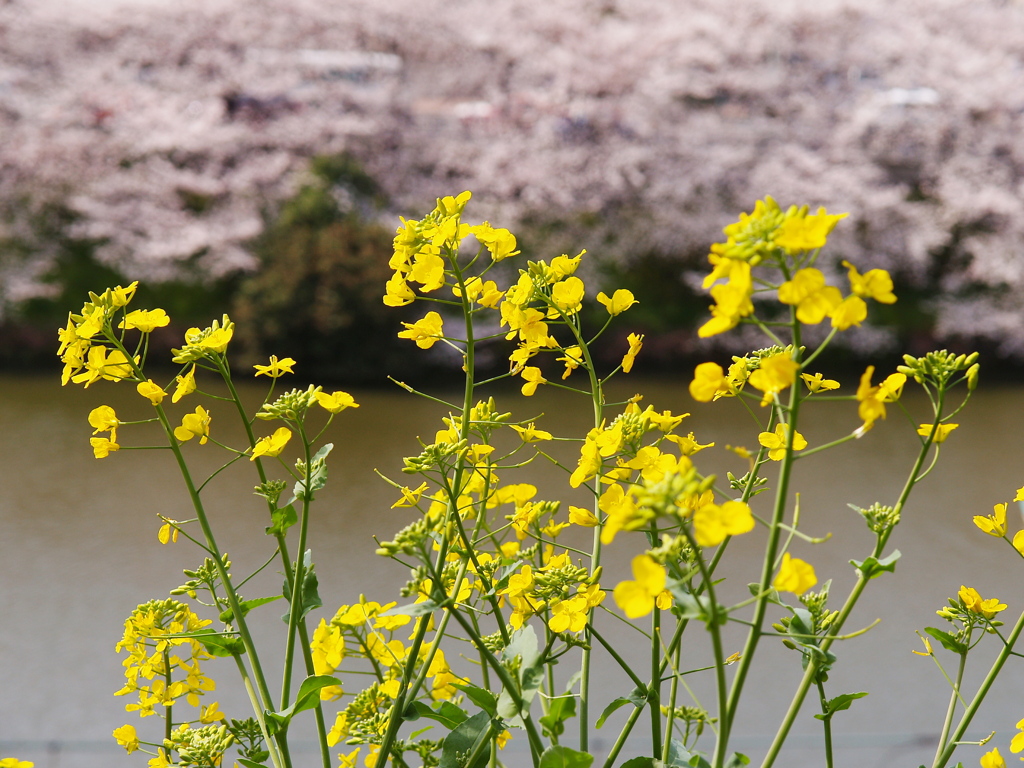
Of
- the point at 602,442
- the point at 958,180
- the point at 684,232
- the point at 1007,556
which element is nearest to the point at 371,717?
the point at 602,442

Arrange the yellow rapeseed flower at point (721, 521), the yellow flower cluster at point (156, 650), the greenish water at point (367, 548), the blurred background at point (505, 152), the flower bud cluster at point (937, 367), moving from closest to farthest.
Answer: the yellow rapeseed flower at point (721, 521) < the flower bud cluster at point (937, 367) < the yellow flower cluster at point (156, 650) < the greenish water at point (367, 548) < the blurred background at point (505, 152)

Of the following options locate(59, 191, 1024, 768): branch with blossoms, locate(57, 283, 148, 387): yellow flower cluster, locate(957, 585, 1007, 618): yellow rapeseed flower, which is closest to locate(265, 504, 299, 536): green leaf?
locate(59, 191, 1024, 768): branch with blossoms

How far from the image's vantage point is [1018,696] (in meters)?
1.78

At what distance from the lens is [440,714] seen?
50cm

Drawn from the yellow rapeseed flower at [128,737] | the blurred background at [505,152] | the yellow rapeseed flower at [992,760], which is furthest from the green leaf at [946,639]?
the blurred background at [505,152]

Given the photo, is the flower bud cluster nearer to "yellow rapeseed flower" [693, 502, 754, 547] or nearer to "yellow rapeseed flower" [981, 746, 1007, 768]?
"yellow rapeseed flower" [693, 502, 754, 547]

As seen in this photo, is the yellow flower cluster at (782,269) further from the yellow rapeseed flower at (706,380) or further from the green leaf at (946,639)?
the green leaf at (946,639)

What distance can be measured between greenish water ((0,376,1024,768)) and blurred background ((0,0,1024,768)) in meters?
0.68

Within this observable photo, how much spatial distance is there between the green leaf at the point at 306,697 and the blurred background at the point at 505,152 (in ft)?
11.4

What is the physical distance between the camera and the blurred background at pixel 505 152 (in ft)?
15.3

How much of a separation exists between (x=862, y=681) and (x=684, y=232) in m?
3.68

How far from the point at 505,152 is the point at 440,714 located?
4.97 m

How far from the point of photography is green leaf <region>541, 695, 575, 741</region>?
474 mm

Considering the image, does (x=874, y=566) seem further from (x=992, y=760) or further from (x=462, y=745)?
(x=992, y=760)
